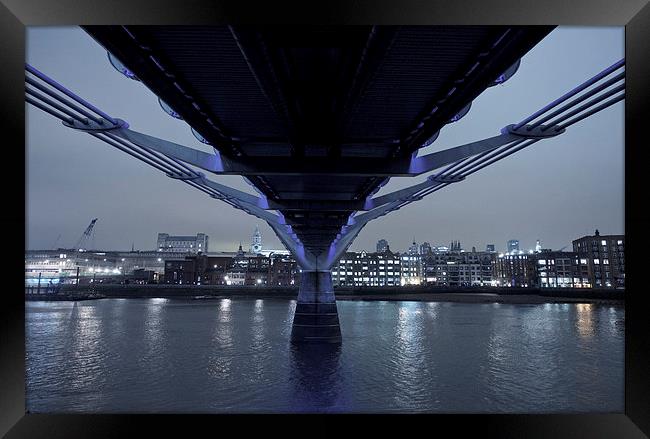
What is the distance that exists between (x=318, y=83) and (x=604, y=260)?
518ft

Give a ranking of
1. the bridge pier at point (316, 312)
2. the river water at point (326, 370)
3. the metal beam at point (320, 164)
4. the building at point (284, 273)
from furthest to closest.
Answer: the building at point (284, 273)
the bridge pier at point (316, 312)
the river water at point (326, 370)
the metal beam at point (320, 164)

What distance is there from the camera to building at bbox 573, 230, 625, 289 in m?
143

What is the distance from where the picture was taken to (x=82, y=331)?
51969mm

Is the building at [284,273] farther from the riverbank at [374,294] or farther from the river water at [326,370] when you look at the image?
the river water at [326,370]

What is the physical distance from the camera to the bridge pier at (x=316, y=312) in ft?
117

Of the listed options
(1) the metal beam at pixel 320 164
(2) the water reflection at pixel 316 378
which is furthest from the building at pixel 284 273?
(1) the metal beam at pixel 320 164

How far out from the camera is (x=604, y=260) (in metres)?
146

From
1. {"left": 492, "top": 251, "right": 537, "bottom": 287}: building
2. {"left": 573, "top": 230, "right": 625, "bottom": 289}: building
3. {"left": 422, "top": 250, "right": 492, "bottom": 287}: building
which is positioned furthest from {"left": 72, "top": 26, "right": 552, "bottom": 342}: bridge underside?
{"left": 422, "top": 250, "right": 492, "bottom": 287}: building

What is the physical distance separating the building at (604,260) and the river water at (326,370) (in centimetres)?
10235

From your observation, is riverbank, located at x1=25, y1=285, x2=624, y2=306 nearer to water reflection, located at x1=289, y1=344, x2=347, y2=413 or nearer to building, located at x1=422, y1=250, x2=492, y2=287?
building, located at x1=422, y1=250, x2=492, y2=287

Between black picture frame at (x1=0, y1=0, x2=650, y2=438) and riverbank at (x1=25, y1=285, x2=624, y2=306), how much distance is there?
106828mm

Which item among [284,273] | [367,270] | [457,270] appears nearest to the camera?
[284,273]
